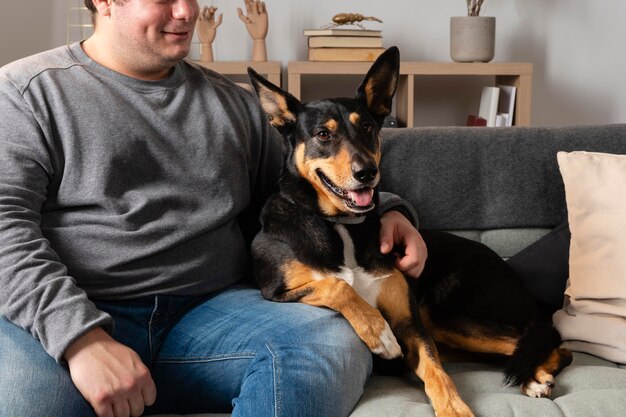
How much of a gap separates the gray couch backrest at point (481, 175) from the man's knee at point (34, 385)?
103 centimetres

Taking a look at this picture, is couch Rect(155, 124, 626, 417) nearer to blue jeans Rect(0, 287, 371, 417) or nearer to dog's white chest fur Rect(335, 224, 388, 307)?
dog's white chest fur Rect(335, 224, 388, 307)

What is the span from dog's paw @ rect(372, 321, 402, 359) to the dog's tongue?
0.89ft

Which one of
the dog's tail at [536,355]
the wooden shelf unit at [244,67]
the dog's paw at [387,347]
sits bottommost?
the dog's tail at [536,355]

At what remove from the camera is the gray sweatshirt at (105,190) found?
56.2 inches

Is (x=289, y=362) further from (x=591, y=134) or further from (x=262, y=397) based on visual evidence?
(x=591, y=134)

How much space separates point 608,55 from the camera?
12.0 feet

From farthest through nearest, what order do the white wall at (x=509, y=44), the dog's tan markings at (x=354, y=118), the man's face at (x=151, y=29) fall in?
the white wall at (x=509, y=44), the dog's tan markings at (x=354, y=118), the man's face at (x=151, y=29)

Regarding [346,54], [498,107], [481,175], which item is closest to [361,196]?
[481,175]

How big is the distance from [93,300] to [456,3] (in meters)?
2.51

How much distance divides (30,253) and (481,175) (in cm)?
121

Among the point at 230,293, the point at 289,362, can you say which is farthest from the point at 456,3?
the point at 289,362

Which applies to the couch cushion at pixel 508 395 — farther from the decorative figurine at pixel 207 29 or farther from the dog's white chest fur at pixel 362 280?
the decorative figurine at pixel 207 29

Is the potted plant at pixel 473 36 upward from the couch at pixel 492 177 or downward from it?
upward

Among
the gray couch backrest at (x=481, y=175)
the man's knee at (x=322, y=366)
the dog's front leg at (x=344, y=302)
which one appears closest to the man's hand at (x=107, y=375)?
the man's knee at (x=322, y=366)
